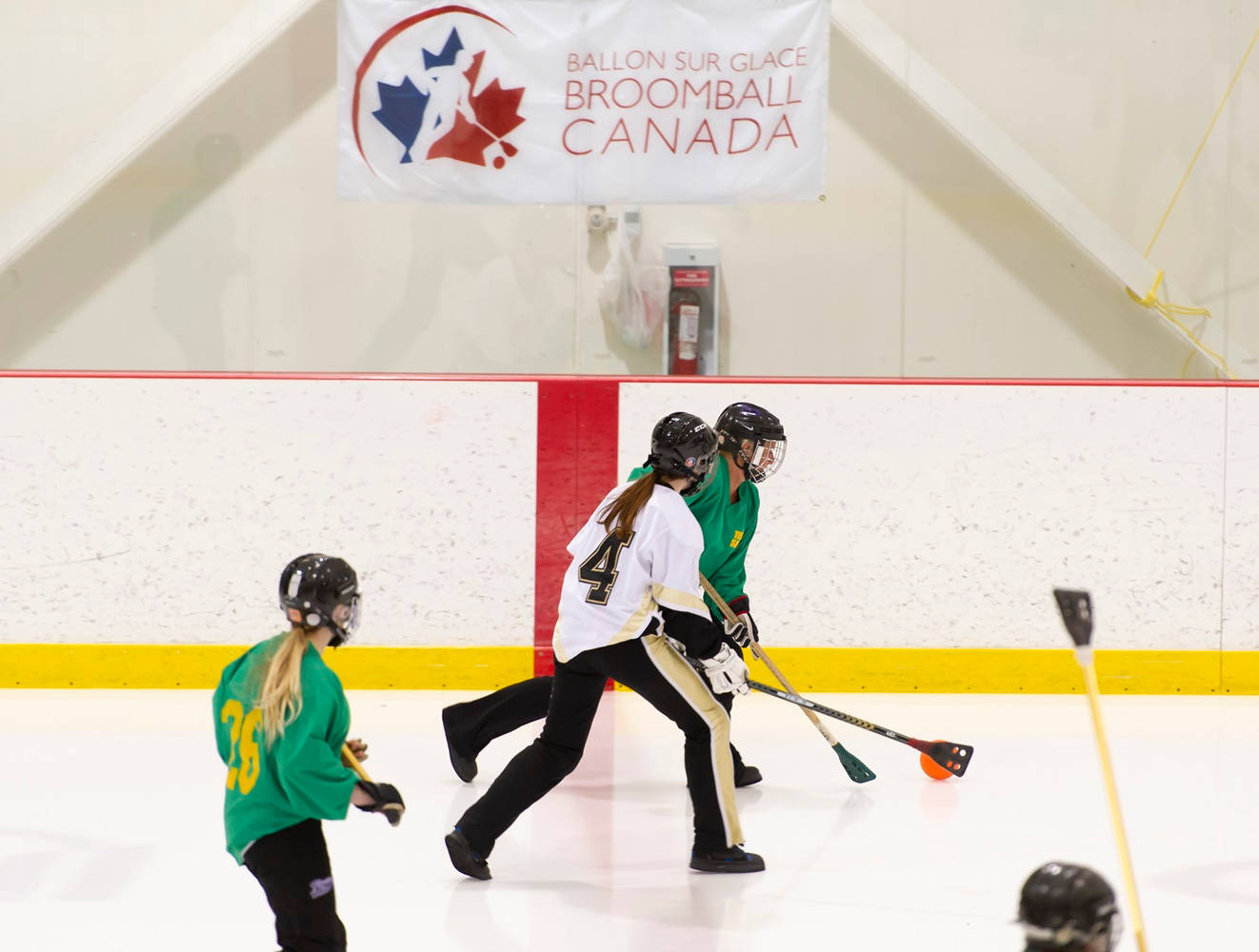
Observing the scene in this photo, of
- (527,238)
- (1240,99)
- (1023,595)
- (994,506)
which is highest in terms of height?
(1240,99)

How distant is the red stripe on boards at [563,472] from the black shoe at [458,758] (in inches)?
50.1

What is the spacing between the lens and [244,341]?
575 centimetres

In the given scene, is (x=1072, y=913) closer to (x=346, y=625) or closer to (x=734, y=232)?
(x=346, y=625)

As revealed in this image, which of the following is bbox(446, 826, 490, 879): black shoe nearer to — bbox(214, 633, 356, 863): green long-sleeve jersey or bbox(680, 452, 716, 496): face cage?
bbox(680, 452, 716, 496): face cage

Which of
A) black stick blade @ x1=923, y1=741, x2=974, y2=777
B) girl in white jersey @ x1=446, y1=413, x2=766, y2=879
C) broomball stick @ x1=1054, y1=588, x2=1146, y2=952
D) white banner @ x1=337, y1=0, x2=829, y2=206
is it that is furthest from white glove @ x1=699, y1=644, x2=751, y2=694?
white banner @ x1=337, y1=0, x2=829, y2=206

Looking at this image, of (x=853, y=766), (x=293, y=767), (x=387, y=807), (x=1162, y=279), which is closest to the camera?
(x=293, y=767)

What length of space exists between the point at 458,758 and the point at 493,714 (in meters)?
0.17

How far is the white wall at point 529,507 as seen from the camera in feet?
17.4

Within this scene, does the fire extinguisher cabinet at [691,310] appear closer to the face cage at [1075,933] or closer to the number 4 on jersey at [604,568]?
the number 4 on jersey at [604,568]

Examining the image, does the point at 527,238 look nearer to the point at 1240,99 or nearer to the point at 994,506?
the point at 994,506

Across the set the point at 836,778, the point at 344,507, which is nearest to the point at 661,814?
the point at 836,778

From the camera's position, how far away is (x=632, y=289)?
582cm

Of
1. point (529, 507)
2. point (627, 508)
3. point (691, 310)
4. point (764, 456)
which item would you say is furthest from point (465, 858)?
point (691, 310)

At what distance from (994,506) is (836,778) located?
64.6 inches
